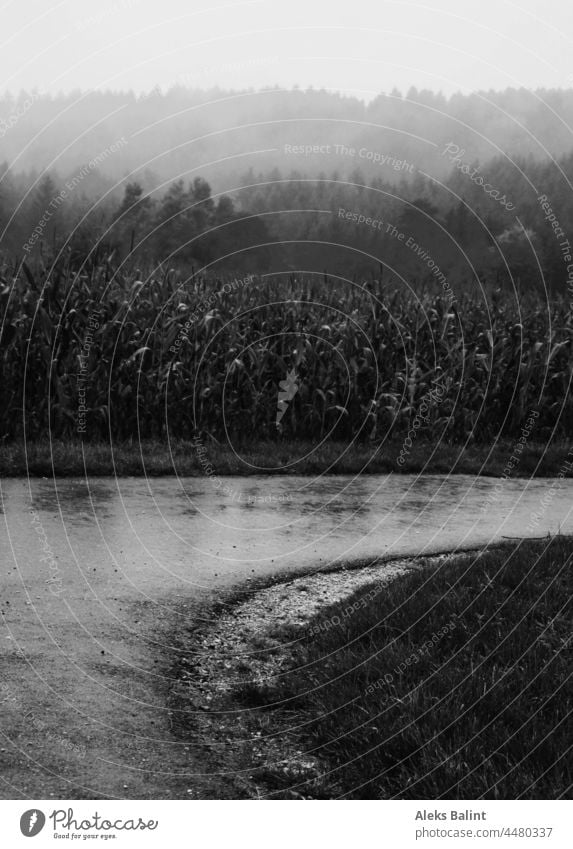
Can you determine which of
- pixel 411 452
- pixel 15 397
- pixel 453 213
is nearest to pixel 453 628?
pixel 411 452

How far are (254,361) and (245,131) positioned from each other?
22.6ft

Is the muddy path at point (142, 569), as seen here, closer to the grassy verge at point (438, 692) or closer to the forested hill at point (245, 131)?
the grassy verge at point (438, 692)

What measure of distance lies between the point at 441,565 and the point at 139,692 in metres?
2.32

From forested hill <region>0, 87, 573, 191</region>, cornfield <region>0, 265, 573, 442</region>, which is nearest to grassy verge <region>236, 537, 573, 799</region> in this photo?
cornfield <region>0, 265, 573, 442</region>

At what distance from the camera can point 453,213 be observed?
80.0ft

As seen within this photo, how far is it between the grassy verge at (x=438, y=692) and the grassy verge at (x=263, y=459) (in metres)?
3.45

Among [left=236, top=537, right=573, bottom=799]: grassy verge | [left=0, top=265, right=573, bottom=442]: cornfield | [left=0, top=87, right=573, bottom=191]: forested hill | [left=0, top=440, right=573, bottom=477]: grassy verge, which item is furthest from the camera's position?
[left=0, top=87, right=573, bottom=191]: forested hill

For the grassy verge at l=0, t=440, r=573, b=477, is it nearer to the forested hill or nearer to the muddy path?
the muddy path

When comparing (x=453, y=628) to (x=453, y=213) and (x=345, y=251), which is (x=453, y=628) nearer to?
(x=345, y=251)

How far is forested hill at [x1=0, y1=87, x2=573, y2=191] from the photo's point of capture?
14.8 metres

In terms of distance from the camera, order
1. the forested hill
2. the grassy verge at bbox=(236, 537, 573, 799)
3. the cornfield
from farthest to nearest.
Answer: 1. the forested hill
2. the cornfield
3. the grassy verge at bbox=(236, 537, 573, 799)

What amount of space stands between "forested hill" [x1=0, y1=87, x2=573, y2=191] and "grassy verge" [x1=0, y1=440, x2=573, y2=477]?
4876 millimetres

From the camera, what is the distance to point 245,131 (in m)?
15.7

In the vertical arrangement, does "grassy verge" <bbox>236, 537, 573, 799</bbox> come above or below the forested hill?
below
